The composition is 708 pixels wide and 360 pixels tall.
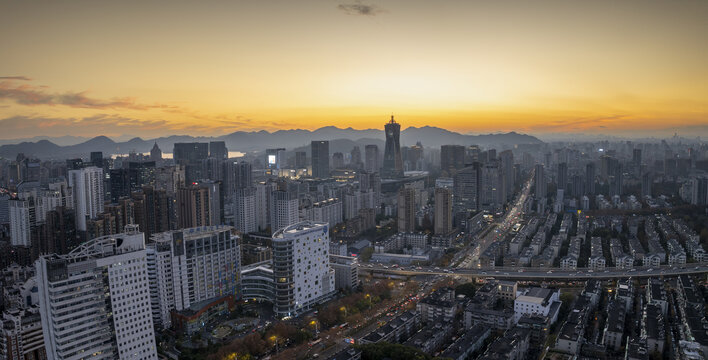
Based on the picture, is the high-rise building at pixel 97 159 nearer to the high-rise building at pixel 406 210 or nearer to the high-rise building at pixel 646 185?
the high-rise building at pixel 406 210

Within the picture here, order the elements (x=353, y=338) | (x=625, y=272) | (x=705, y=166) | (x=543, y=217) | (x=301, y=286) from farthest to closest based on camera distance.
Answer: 1. (x=705, y=166)
2. (x=543, y=217)
3. (x=625, y=272)
4. (x=301, y=286)
5. (x=353, y=338)

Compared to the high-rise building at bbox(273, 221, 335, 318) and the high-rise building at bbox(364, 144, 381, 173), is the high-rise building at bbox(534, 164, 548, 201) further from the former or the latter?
the high-rise building at bbox(273, 221, 335, 318)

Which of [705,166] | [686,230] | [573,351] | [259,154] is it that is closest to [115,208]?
[573,351]

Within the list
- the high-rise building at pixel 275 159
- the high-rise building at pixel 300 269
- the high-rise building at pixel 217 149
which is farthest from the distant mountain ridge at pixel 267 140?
the high-rise building at pixel 300 269

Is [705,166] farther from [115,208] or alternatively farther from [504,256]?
[115,208]

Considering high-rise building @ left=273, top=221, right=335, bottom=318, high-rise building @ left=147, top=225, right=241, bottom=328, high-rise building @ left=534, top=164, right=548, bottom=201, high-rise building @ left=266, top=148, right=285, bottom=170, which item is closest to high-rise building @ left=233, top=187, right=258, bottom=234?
high-rise building @ left=147, top=225, right=241, bottom=328

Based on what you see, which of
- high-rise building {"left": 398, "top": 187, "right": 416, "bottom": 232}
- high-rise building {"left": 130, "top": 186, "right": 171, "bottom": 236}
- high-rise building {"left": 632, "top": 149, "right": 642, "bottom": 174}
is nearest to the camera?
high-rise building {"left": 130, "top": 186, "right": 171, "bottom": 236}
